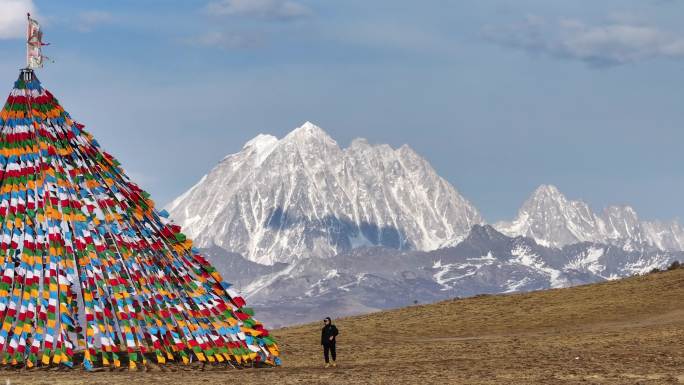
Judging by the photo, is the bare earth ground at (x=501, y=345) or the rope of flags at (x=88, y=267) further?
the rope of flags at (x=88, y=267)

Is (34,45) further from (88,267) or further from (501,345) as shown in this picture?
(501,345)

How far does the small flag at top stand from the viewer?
179 ft

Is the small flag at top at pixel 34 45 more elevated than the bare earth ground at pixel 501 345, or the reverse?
the small flag at top at pixel 34 45

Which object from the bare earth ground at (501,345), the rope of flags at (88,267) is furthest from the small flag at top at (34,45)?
the bare earth ground at (501,345)

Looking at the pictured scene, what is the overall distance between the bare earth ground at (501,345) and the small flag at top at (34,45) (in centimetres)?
1270

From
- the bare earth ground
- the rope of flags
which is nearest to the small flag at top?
the rope of flags

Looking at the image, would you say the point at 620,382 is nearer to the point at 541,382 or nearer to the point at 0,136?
the point at 541,382

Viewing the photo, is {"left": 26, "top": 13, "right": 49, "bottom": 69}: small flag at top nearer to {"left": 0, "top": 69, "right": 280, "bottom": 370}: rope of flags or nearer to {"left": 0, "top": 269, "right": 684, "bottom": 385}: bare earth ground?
{"left": 0, "top": 69, "right": 280, "bottom": 370}: rope of flags

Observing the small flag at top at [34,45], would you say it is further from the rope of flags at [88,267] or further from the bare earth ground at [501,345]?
the bare earth ground at [501,345]

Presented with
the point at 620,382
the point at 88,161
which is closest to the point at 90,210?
the point at 88,161

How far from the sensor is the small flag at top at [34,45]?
5453 centimetres

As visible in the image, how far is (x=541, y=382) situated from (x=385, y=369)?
8287 millimetres

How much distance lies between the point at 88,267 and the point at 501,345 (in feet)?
70.2

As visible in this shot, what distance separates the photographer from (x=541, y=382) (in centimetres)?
4594
